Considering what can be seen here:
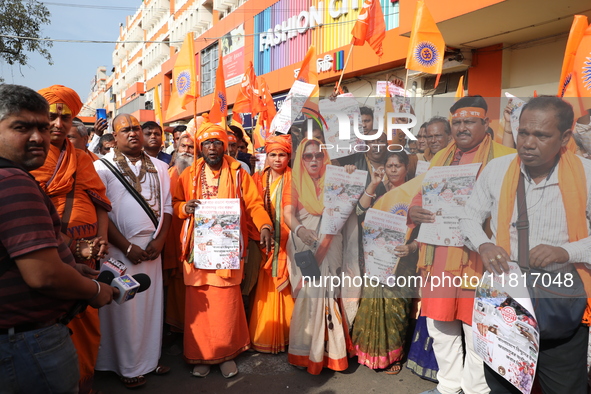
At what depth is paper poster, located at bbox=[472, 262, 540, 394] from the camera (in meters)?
1.84

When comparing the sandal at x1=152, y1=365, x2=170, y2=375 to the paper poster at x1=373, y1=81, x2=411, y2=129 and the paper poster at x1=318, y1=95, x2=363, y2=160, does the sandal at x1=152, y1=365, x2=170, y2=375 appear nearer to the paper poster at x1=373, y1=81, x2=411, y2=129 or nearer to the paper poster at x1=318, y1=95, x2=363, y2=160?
the paper poster at x1=318, y1=95, x2=363, y2=160

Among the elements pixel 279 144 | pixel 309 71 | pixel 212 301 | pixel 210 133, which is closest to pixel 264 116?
pixel 309 71

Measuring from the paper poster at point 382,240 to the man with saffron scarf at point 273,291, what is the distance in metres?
0.95

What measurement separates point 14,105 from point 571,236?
227 centimetres

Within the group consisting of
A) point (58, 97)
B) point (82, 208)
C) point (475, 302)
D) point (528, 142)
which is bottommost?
point (475, 302)

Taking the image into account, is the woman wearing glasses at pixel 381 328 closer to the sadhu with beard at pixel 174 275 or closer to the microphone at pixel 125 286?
the sadhu with beard at pixel 174 275

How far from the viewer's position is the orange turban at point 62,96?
2.34 metres

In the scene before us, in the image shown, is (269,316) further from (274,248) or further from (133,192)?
(133,192)

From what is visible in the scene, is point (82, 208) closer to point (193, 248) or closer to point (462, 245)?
point (193, 248)

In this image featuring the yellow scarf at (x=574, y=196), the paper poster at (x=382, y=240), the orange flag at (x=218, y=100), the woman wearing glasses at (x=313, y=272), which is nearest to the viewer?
the yellow scarf at (x=574, y=196)

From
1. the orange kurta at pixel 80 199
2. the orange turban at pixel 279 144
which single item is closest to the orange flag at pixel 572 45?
the orange turban at pixel 279 144

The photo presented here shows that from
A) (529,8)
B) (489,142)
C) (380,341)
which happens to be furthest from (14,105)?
(529,8)

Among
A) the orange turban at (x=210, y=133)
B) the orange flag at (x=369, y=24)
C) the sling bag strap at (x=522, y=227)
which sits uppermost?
the orange flag at (x=369, y=24)

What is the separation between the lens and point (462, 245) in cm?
212
